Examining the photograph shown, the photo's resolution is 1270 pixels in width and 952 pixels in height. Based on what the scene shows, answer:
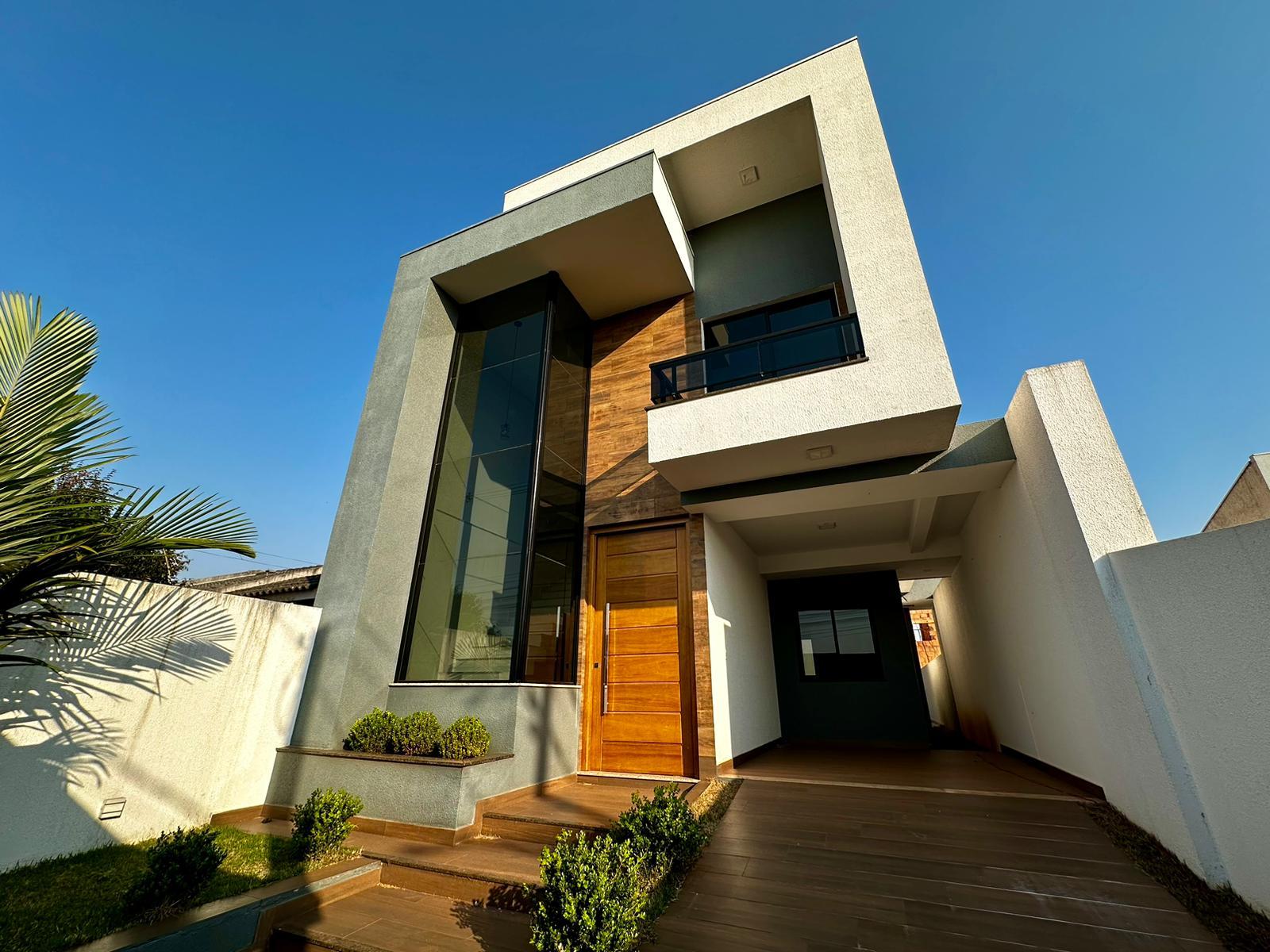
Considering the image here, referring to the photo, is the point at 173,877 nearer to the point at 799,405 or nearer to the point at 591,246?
the point at 799,405

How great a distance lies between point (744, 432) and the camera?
439cm

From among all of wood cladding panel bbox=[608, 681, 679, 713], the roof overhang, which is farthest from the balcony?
wood cladding panel bbox=[608, 681, 679, 713]

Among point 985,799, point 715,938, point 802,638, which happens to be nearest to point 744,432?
point 715,938

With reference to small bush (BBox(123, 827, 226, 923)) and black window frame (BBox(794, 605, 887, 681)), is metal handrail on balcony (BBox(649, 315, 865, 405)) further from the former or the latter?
black window frame (BBox(794, 605, 887, 681))

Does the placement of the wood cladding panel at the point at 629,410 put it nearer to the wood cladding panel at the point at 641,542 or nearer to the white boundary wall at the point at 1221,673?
the wood cladding panel at the point at 641,542

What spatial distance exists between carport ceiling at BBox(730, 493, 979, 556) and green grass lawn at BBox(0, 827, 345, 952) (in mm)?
5307

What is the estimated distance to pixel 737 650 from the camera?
5.87m

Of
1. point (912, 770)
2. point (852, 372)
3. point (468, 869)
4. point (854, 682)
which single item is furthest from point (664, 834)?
point (854, 682)

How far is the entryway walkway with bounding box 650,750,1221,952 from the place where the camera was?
2.03m

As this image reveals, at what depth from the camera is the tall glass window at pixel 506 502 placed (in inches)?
194

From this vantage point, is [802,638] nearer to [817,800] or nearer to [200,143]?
[817,800]

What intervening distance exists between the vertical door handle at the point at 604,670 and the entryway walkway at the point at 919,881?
1666 millimetres

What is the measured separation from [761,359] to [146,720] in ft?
19.3

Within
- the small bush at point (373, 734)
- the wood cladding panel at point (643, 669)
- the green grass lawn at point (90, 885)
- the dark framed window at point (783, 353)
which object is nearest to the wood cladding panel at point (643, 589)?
the wood cladding panel at point (643, 669)
